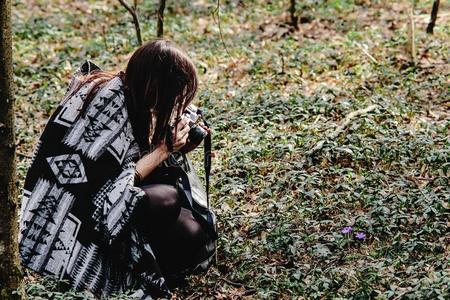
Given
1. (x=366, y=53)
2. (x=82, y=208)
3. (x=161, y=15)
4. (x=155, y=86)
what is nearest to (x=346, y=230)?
(x=155, y=86)

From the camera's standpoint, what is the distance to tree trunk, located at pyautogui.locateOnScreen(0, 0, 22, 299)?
126 inches

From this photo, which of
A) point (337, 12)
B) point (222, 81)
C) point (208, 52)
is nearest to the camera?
point (222, 81)

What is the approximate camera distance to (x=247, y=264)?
4.49m

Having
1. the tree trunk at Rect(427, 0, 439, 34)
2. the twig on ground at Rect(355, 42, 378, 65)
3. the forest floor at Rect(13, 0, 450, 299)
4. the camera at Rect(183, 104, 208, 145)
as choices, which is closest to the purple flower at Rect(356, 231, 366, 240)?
the forest floor at Rect(13, 0, 450, 299)

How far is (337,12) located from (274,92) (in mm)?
3739

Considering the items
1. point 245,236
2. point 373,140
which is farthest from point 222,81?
point 245,236

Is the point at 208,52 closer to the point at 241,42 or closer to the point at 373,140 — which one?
the point at 241,42

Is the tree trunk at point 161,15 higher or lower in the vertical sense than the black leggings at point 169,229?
lower

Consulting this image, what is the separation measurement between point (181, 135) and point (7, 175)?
131 cm

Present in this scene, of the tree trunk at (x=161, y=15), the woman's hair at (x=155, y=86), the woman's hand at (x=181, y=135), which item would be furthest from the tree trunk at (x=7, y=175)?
the tree trunk at (x=161, y=15)

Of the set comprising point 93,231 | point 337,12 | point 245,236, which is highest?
point 93,231

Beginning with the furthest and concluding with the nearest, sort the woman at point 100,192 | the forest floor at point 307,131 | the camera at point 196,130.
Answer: the camera at point 196,130 < the forest floor at point 307,131 < the woman at point 100,192

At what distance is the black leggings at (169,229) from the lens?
418cm

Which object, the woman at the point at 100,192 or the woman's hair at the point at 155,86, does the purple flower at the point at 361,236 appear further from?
the woman's hair at the point at 155,86
